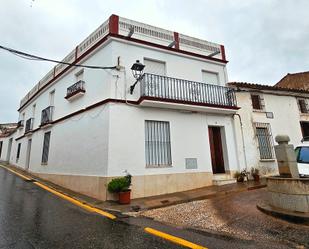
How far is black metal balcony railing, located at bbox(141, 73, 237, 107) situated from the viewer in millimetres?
9016

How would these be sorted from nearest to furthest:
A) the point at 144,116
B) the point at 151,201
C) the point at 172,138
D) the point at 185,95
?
1. the point at 151,201
2. the point at 144,116
3. the point at 172,138
4. the point at 185,95

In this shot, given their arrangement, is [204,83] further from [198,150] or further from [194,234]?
[194,234]

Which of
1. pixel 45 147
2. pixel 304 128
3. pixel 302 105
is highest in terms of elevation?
pixel 302 105

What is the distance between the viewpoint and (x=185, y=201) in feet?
23.0

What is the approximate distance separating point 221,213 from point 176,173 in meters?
3.54

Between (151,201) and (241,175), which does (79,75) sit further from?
(241,175)

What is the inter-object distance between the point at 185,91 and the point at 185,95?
23cm

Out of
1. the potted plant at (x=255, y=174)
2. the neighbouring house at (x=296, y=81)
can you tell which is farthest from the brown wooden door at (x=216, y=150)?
the neighbouring house at (x=296, y=81)

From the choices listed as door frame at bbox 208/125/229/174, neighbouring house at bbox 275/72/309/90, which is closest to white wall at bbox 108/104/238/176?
door frame at bbox 208/125/229/174

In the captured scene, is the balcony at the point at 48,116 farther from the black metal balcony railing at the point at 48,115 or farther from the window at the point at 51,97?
the window at the point at 51,97

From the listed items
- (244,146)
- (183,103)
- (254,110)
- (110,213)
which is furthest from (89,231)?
(254,110)

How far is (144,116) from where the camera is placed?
8.74 metres

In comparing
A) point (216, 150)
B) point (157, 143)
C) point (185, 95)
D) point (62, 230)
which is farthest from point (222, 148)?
point (62, 230)

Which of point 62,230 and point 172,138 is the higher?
point 172,138
